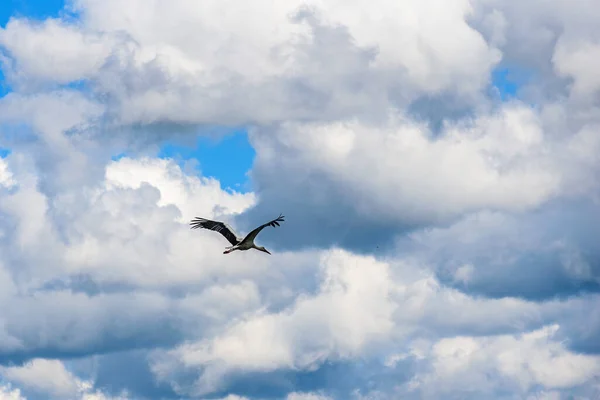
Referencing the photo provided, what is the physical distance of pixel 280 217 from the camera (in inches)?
6949

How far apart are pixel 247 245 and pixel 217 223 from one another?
4.87 m

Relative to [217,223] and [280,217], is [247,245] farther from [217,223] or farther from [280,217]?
[280,217]

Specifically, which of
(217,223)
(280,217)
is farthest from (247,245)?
(280,217)

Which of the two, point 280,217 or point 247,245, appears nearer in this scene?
point 280,217

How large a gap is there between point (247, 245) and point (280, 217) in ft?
76.4

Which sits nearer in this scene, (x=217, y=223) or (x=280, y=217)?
(x=280, y=217)

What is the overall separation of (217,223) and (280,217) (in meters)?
23.2

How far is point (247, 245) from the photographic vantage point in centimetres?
19900

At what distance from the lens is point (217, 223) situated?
19812 cm
